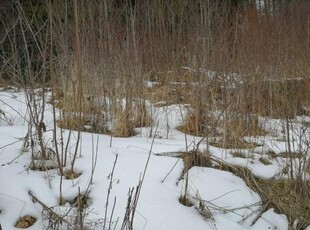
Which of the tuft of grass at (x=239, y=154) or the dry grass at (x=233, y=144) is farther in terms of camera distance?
the dry grass at (x=233, y=144)

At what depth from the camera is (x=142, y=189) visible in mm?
2297

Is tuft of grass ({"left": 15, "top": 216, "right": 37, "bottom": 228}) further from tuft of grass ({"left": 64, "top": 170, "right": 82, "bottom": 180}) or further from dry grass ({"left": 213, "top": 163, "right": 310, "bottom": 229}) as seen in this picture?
dry grass ({"left": 213, "top": 163, "right": 310, "bottom": 229})

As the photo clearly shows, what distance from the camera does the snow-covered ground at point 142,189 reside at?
2.07m

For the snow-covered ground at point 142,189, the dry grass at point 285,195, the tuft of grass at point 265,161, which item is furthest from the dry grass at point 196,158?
the tuft of grass at point 265,161

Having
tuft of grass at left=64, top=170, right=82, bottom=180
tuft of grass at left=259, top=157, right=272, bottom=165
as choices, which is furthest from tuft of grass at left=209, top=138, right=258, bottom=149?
tuft of grass at left=64, top=170, right=82, bottom=180

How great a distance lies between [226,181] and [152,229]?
0.74 m

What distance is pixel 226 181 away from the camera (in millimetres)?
2533

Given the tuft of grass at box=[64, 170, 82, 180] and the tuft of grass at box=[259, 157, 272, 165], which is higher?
the tuft of grass at box=[64, 170, 82, 180]

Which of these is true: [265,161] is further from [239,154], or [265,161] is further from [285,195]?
[285,195]

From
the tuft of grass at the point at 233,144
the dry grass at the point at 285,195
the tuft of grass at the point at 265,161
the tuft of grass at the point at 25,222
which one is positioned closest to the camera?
the tuft of grass at the point at 25,222

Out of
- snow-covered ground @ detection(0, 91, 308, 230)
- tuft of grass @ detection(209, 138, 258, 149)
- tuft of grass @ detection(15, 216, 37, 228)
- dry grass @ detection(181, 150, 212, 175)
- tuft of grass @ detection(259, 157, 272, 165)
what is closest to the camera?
tuft of grass @ detection(15, 216, 37, 228)

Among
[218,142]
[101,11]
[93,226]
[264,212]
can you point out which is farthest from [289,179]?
[101,11]

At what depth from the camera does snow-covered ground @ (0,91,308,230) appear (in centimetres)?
207

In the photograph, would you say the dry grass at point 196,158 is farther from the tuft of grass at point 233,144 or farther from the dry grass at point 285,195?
the tuft of grass at point 233,144
